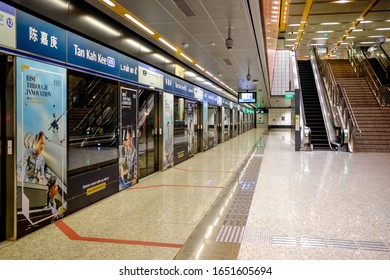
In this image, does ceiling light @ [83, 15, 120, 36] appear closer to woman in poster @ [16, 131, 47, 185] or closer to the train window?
the train window

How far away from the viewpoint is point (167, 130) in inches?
311

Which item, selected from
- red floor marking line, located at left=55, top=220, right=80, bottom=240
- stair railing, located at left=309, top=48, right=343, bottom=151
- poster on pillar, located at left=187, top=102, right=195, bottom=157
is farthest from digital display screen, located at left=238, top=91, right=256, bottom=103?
red floor marking line, located at left=55, top=220, right=80, bottom=240

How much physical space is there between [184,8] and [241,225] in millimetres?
3319

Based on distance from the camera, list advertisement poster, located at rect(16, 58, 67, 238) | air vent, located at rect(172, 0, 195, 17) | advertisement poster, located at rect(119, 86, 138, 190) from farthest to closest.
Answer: advertisement poster, located at rect(119, 86, 138, 190) → air vent, located at rect(172, 0, 195, 17) → advertisement poster, located at rect(16, 58, 67, 238)

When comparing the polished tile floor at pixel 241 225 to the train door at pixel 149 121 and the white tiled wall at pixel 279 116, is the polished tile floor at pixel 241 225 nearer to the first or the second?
the train door at pixel 149 121

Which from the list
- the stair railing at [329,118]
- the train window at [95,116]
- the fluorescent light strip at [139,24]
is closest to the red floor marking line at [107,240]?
the train window at [95,116]

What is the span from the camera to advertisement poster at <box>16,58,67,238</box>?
325 centimetres

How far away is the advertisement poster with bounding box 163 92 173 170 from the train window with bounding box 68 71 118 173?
209 centimetres

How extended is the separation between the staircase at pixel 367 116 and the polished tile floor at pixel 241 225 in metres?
5.31

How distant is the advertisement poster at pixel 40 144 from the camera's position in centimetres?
325

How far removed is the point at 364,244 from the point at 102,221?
2.76 meters

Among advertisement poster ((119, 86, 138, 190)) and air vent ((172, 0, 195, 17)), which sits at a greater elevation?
air vent ((172, 0, 195, 17))

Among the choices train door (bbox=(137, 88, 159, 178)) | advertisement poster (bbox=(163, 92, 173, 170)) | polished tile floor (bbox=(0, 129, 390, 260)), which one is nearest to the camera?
polished tile floor (bbox=(0, 129, 390, 260))
